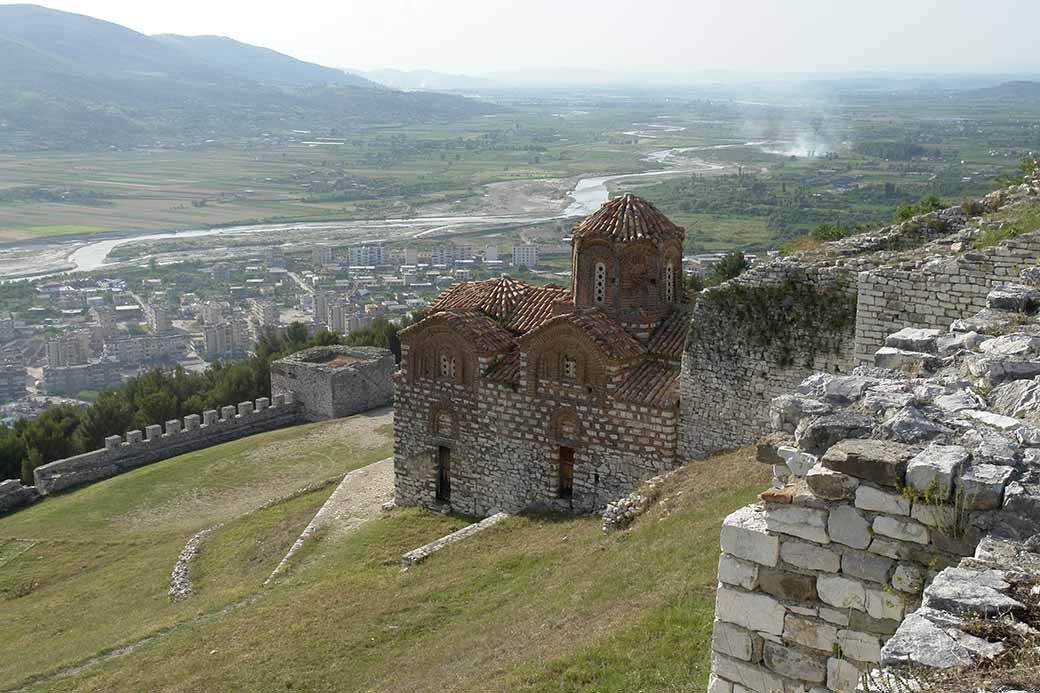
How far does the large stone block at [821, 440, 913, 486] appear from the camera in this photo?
15.6 ft

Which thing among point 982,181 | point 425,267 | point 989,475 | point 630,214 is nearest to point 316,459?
point 630,214

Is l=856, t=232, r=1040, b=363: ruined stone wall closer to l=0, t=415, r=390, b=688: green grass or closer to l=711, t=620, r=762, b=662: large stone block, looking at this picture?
l=711, t=620, r=762, b=662: large stone block

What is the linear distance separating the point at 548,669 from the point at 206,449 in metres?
22.0

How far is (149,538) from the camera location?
22062 mm

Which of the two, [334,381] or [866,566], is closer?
[866,566]

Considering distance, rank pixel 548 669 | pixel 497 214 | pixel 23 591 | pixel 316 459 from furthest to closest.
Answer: pixel 497 214 < pixel 316 459 < pixel 23 591 < pixel 548 669

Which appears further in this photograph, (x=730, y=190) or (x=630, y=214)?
(x=730, y=190)

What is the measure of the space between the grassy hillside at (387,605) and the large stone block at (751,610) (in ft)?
7.93

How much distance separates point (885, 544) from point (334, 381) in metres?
27.4

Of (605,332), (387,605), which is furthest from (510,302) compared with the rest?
(387,605)

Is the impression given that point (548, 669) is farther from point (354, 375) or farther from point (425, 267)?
point (425, 267)

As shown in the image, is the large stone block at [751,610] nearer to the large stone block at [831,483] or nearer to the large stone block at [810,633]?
the large stone block at [810,633]

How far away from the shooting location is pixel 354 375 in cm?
3169

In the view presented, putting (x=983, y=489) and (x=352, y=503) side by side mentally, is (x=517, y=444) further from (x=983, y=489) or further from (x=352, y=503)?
(x=983, y=489)
